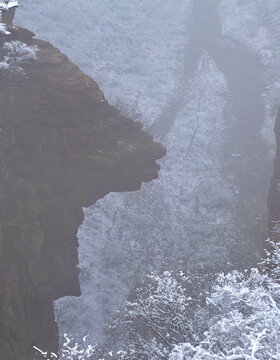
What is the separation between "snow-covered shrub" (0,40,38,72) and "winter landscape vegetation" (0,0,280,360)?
0.06m

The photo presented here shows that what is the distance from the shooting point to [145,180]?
18984mm

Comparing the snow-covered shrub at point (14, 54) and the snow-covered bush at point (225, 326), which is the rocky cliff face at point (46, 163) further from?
the snow-covered bush at point (225, 326)

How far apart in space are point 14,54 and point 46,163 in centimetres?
491

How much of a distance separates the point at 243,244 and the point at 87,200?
1444 cm

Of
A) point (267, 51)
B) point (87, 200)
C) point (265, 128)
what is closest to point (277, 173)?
point (265, 128)

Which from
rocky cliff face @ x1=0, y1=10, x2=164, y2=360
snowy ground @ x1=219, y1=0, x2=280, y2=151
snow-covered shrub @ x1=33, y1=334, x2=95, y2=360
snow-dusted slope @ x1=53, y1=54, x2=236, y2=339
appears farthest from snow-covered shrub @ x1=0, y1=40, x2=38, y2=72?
snowy ground @ x1=219, y1=0, x2=280, y2=151

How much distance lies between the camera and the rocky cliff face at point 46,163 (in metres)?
15.7

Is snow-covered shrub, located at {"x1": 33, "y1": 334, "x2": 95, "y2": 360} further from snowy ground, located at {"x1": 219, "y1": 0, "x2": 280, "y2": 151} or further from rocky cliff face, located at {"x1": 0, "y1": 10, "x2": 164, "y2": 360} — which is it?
snowy ground, located at {"x1": 219, "y1": 0, "x2": 280, "y2": 151}

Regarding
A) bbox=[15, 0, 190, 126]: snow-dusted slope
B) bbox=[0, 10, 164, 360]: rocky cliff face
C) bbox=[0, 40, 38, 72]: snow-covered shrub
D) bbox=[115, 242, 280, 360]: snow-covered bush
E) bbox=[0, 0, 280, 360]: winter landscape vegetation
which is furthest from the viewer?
bbox=[15, 0, 190, 126]: snow-dusted slope

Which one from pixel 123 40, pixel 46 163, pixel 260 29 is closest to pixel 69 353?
pixel 46 163

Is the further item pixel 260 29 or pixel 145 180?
pixel 260 29


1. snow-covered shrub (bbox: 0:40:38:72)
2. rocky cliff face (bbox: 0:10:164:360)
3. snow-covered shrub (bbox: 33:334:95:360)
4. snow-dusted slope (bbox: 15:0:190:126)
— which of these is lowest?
snow-covered shrub (bbox: 33:334:95:360)

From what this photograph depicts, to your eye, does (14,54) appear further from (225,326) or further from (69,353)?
(225,326)

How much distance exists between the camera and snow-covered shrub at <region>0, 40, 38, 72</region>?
1634 centimetres
